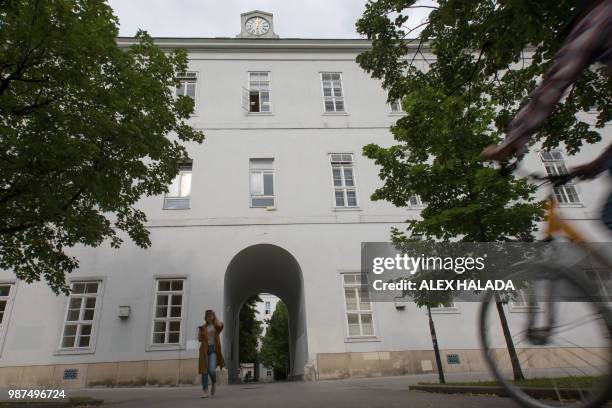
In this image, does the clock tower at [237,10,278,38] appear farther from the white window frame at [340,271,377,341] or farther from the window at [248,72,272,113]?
the white window frame at [340,271,377,341]

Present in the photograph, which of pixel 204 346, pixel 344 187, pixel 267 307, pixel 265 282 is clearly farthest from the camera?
pixel 267 307

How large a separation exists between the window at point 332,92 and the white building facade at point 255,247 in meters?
0.07

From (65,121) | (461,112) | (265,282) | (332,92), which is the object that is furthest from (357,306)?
(65,121)

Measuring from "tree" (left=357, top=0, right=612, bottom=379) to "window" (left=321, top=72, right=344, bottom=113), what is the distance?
8529 millimetres

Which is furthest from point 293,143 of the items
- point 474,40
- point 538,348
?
point 538,348

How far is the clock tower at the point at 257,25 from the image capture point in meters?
19.0

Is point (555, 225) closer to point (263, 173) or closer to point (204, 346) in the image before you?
point (204, 346)

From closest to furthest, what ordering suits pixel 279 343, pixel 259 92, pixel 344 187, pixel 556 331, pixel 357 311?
pixel 556 331 < pixel 357 311 < pixel 344 187 < pixel 259 92 < pixel 279 343

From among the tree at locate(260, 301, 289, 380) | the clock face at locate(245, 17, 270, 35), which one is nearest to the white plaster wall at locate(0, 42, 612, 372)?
the clock face at locate(245, 17, 270, 35)

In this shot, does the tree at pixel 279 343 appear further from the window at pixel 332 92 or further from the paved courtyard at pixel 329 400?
the paved courtyard at pixel 329 400

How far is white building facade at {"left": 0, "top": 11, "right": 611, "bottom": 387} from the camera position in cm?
1234

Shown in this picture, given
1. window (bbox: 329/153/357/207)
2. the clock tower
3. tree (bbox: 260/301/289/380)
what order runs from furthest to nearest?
tree (bbox: 260/301/289/380) < the clock tower < window (bbox: 329/153/357/207)

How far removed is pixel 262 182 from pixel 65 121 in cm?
847

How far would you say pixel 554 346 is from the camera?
2.41m
